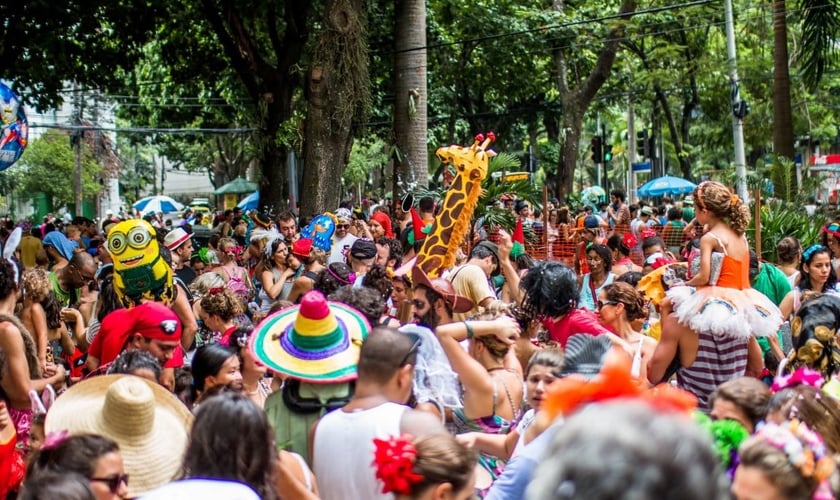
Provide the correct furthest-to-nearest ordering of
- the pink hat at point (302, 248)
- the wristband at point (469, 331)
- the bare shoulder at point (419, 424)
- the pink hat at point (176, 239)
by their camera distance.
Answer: the pink hat at point (302, 248)
the pink hat at point (176, 239)
the wristband at point (469, 331)
the bare shoulder at point (419, 424)

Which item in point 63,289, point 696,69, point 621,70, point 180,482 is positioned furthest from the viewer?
point 621,70

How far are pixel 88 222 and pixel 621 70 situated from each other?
22495mm

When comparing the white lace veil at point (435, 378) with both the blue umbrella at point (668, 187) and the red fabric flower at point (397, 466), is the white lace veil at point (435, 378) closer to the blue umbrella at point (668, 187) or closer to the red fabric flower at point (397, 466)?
the red fabric flower at point (397, 466)

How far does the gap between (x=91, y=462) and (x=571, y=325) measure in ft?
10.4

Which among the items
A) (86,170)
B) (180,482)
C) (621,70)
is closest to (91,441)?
(180,482)

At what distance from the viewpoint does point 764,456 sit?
2.97 m

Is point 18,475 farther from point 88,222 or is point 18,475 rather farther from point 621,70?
point 621,70

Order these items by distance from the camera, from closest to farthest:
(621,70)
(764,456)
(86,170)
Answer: (764,456) < (621,70) < (86,170)

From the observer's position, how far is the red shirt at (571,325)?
234 inches

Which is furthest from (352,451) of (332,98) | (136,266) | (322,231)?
(332,98)

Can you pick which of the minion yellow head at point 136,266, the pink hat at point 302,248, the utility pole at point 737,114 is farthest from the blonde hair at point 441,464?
the utility pole at point 737,114

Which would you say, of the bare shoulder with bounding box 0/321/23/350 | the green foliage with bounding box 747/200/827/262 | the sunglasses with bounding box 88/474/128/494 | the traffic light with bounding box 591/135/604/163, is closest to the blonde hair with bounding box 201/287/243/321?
the bare shoulder with bounding box 0/321/23/350

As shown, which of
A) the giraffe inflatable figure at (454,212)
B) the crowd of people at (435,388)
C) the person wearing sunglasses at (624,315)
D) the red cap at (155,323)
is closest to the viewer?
the crowd of people at (435,388)

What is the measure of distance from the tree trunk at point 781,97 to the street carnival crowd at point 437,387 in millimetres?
11036
